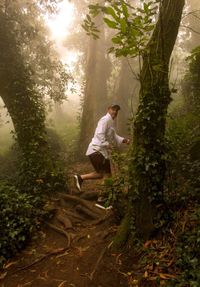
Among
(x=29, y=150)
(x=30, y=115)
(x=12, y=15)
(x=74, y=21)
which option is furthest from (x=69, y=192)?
(x=74, y=21)

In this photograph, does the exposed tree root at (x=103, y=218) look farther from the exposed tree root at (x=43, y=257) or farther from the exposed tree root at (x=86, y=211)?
the exposed tree root at (x=43, y=257)

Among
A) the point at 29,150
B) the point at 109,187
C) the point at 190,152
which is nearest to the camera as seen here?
the point at 109,187

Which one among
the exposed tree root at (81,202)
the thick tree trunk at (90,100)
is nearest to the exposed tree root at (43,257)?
the exposed tree root at (81,202)

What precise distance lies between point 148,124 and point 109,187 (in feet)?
4.80

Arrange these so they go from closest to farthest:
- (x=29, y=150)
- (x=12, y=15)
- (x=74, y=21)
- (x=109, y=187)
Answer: (x=109, y=187)
(x=29, y=150)
(x=12, y=15)
(x=74, y=21)

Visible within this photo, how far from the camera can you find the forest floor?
5001mm

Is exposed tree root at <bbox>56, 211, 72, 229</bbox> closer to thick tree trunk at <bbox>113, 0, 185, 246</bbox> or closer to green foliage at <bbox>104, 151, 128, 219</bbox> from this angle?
green foliage at <bbox>104, 151, 128, 219</bbox>

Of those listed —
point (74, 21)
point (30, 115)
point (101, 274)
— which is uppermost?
point (74, 21)

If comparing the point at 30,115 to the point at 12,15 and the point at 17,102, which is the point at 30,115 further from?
the point at 12,15

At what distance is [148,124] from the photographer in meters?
5.29

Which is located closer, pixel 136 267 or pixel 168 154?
pixel 136 267

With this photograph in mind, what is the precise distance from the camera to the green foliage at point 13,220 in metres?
6.08

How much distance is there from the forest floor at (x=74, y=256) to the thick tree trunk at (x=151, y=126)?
21.3 inches

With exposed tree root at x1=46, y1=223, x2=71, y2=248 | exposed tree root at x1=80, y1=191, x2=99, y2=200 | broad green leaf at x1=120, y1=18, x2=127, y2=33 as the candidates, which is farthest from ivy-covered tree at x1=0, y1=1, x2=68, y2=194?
broad green leaf at x1=120, y1=18, x2=127, y2=33
